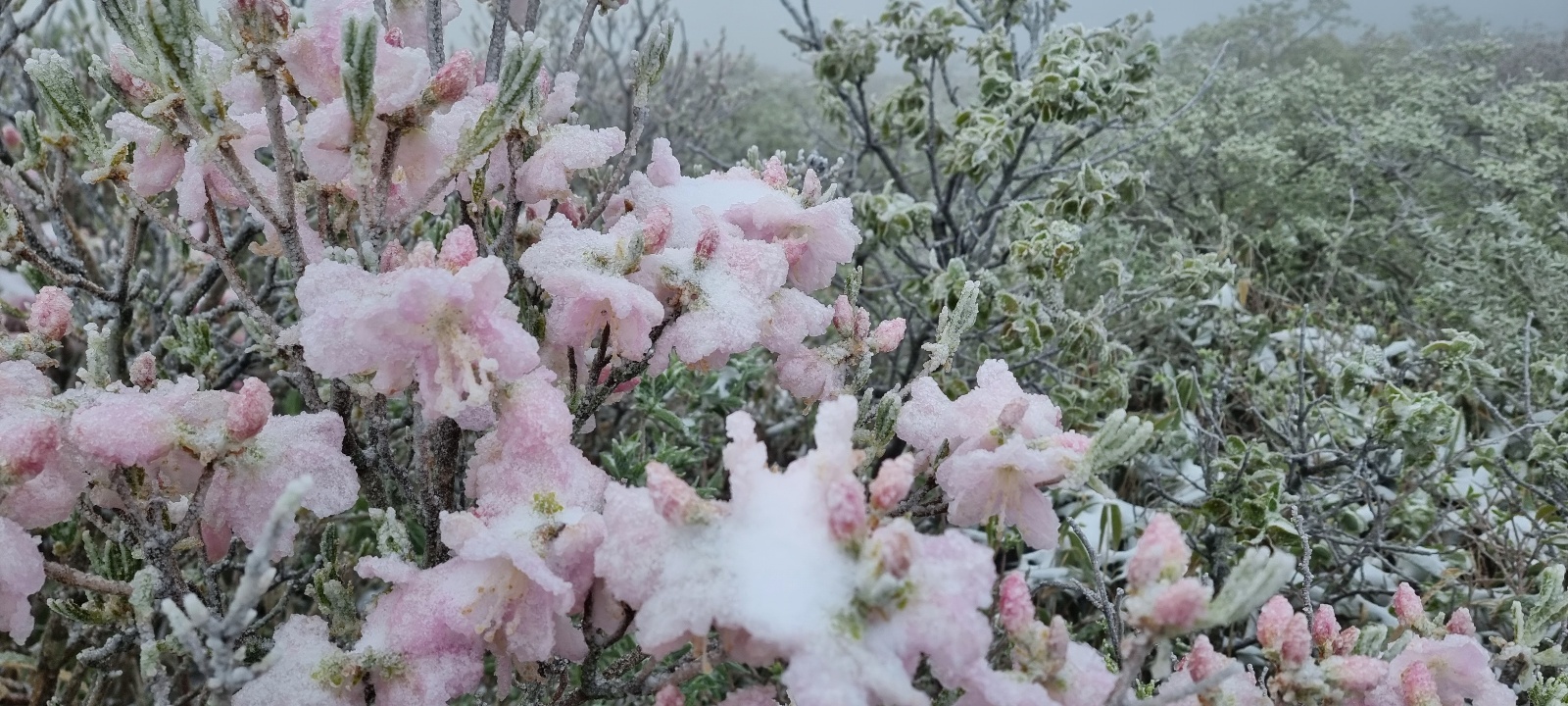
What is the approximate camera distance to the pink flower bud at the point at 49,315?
3.13 ft

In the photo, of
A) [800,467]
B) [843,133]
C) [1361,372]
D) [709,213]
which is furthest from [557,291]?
[843,133]

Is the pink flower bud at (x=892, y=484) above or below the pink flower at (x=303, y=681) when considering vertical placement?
above

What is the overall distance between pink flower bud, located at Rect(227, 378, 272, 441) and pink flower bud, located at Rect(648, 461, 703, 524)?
37 centimetres

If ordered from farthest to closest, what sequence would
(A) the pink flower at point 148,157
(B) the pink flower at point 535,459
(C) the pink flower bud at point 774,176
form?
(C) the pink flower bud at point 774,176 → (A) the pink flower at point 148,157 → (B) the pink flower at point 535,459

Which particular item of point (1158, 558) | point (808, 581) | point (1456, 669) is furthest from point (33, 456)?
point (1456, 669)

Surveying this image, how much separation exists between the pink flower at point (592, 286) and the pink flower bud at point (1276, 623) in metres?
0.61

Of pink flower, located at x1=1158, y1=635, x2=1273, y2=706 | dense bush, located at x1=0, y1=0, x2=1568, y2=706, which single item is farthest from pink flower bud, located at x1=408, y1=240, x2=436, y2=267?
pink flower, located at x1=1158, y1=635, x2=1273, y2=706

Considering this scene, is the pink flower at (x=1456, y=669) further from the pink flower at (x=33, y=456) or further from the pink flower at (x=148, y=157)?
the pink flower at (x=148, y=157)

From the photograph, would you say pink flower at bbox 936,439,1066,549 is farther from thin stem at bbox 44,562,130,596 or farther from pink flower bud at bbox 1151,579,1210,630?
thin stem at bbox 44,562,130,596

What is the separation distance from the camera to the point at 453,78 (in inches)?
32.7

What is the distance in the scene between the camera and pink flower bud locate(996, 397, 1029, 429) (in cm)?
86

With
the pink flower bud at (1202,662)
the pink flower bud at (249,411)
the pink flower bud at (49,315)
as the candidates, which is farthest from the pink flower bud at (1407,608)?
the pink flower bud at (49,315)

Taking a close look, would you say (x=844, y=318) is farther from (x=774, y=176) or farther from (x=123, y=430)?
(x=123, y=430)

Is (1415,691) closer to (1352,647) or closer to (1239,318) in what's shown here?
(1352,647)
